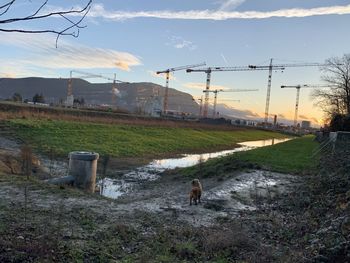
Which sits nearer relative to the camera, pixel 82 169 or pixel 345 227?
pixel 345 227

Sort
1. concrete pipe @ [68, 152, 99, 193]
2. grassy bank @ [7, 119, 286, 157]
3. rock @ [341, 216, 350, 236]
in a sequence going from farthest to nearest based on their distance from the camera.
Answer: grassy bank @ [7, 119, 286, 157]
concrete pipe @ [68, 152, 99, 193]
rock @ [341, 216, 350, 236]

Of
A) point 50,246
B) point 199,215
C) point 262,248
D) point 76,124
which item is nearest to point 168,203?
point 199,215

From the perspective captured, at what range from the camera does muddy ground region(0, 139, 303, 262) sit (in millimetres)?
7520

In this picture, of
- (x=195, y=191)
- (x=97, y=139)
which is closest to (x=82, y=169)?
(x=195, y=191)

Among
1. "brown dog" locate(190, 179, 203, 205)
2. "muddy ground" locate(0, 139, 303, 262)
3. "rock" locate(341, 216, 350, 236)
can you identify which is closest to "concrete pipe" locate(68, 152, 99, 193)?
"muddy ground" locate(0, 139, 303, 262)

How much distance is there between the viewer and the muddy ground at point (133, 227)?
752 centimetres

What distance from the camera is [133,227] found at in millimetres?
9773

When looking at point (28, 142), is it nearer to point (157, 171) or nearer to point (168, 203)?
point (157, 171)

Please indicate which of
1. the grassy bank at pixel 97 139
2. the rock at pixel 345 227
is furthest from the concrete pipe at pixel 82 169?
the grassy bank at pixel 97 139

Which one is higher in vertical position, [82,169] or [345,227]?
[345,227]

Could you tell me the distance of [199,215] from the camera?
12.1 meters

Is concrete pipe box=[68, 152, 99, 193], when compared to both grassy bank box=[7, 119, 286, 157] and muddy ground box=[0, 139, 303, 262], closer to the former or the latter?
muddy ground box=[0, 139, 303, 262]

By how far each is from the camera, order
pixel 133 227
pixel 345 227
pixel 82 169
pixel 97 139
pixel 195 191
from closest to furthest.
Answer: pixel 345 227
pixel 133 227
pixel 195 191
pixel 82 169
pixel 97 139

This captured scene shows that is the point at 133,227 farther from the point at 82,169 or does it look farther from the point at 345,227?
the point at 82,169
